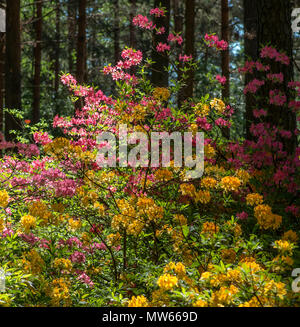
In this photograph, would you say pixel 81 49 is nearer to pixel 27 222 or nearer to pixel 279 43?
pixel 279 43

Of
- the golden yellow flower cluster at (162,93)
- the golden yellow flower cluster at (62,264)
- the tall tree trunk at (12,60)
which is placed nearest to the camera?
the golden yellow flower cluster at (62,264)

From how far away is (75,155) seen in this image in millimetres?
3662

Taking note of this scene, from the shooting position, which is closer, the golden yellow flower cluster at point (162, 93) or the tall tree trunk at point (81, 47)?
the golden yellow flower cluster at point (162, 93)

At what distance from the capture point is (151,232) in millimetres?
4129

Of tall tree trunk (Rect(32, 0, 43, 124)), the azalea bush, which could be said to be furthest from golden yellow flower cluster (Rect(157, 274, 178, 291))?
tall tree trunk (Rect(32, 0, 43, 124))

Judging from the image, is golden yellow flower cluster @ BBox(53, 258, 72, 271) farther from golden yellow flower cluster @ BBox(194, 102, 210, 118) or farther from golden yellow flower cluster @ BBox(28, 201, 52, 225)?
golden yellow flower cluster @ BBox(194, 102, 210, 118)

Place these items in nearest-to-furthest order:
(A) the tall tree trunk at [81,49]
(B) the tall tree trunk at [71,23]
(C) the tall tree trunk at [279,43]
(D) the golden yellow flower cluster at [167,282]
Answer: (D) the golden yellow flower cluster at [167,282], (C) the tall tree trunk at [279,43], (A) the tall tree trunk at [81,49], (B) the tall tree trunk at [71,23]

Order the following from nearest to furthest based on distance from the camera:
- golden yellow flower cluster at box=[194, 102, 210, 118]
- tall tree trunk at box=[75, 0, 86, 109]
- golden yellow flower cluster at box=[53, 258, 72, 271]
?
golden yellow flower cluster at box=[53, 258, 72, 271]
golden yellow flower cluster at box=[194, 102, 210, 118]
tall tree trunk at box=[75, 0, 86, 109]

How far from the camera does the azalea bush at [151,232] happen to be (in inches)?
108

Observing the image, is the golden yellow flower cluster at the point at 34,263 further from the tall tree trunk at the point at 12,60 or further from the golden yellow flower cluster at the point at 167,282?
the tall tree trunk at the point at 12,60

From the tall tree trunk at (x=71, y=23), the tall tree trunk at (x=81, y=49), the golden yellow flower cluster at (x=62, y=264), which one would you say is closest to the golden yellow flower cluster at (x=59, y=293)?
the golden yellow flower cluster at (x=62, y=264)

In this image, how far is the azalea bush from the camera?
275 cm
